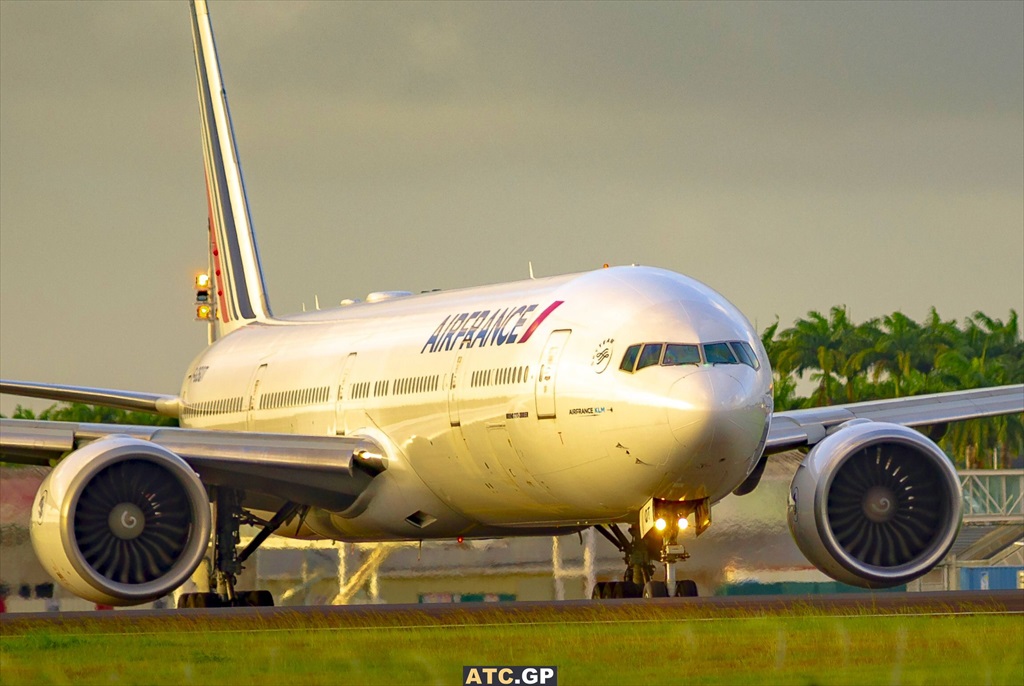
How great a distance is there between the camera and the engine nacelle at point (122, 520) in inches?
838

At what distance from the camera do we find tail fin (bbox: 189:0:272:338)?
37.1 metres

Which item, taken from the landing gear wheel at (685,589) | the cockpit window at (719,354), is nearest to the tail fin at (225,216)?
the landing gear wheel at (685,589)

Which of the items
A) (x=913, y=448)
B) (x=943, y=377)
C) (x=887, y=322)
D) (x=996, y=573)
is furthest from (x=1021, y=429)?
(x=913, y=448)

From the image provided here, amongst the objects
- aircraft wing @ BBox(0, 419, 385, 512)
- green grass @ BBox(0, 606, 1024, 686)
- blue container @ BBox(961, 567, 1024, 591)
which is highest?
aircraft wing @ BBox(0, 419, 385, 512)

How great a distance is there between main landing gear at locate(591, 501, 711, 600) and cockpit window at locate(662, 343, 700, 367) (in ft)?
5.76

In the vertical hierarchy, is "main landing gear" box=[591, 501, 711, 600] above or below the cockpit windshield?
below

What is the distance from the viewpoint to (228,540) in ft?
87.5

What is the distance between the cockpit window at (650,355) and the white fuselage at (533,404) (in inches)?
2.5

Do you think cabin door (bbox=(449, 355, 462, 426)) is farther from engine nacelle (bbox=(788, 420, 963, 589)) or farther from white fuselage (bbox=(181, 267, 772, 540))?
engine nacelle (bbox=(788, 420, 963, 589))

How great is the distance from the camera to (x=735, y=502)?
2892 centimetres

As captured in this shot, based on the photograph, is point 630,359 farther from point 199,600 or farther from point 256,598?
point 256,598

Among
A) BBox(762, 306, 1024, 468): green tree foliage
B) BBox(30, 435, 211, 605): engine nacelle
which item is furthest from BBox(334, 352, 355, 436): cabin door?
BBox(762, 306, 1024, 468): green tree foliage

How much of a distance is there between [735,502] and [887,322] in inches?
2516

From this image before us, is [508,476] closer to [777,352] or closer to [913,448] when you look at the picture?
[913,448]
